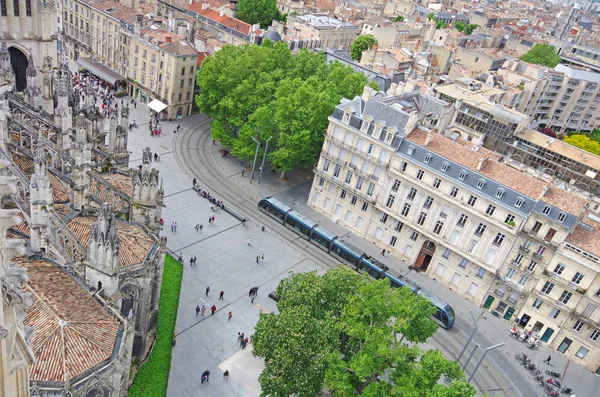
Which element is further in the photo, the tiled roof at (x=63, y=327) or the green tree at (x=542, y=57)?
the green tree at (x=542, y=57)

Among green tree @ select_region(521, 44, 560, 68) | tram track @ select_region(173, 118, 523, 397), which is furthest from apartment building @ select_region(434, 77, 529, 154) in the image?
green tree @ select_region(521, 44, 560, 68)

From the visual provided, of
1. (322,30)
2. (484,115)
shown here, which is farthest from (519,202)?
(322,30)

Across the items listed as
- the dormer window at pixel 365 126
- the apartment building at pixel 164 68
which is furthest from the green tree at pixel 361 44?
the dormer window at pixel 365 126

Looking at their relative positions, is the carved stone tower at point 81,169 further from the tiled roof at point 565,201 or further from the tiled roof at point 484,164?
the tiled roof at point 565,201

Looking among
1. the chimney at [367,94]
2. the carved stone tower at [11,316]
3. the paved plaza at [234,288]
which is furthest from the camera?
the chimney at [367,94]

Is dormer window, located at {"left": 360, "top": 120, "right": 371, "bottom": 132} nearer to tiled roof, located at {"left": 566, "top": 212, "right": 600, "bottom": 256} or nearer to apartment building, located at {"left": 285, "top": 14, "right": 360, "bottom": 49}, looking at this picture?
tiled roof, located at {"left": 566, "top": 212, "right": 600, "bottom": 256}

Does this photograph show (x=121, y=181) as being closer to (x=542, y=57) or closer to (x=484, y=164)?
(x=484, y=164)
